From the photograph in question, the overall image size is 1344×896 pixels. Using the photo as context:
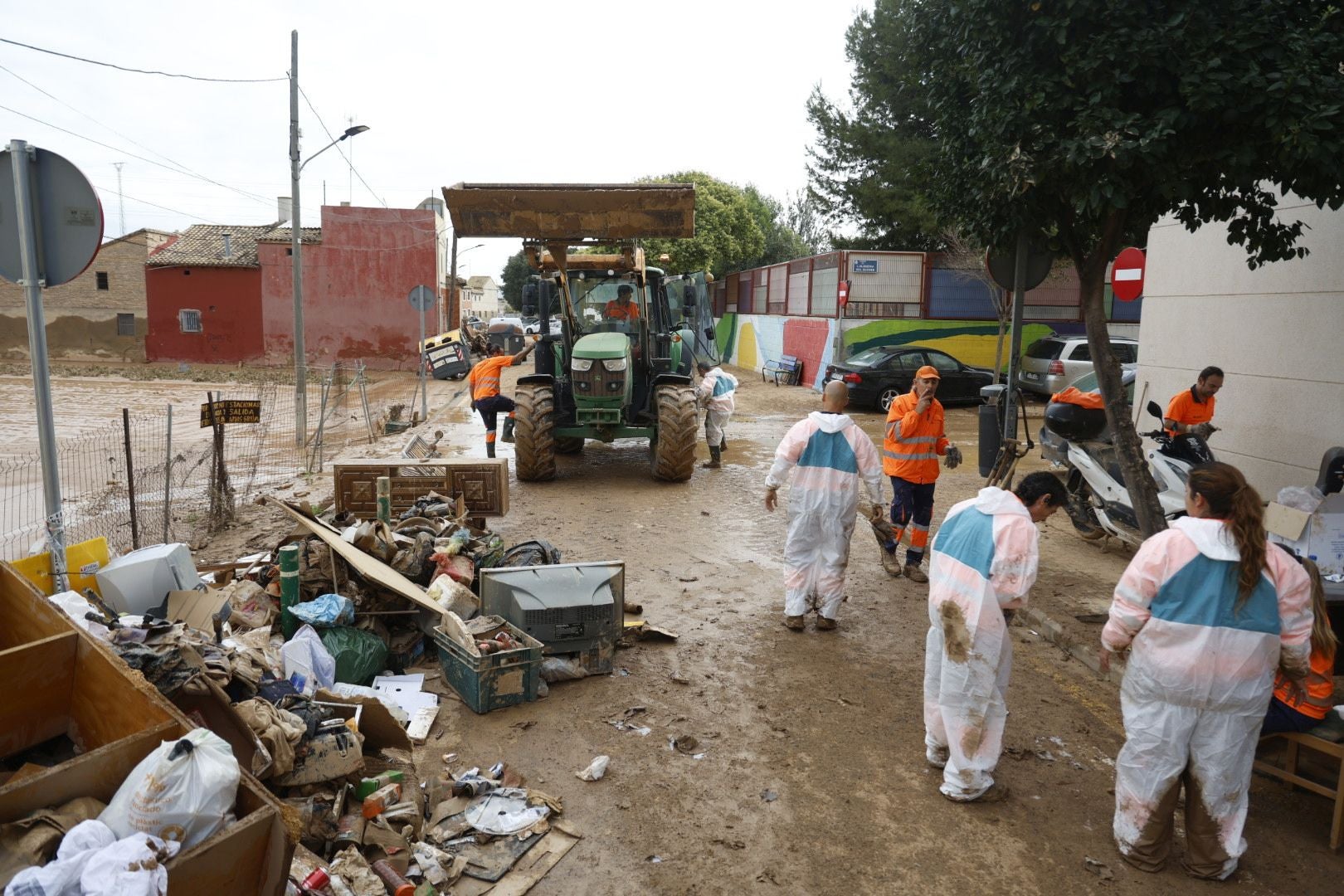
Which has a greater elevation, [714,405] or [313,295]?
[313,295]

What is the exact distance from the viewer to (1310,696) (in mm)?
3551

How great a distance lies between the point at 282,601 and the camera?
5168 mm

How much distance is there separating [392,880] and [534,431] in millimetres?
7157

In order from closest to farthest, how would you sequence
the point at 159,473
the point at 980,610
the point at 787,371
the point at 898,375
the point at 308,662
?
the point at 980,610 → the point at 308,662 → the point at 159,473 → the point at 898,375 → the point at 787,371

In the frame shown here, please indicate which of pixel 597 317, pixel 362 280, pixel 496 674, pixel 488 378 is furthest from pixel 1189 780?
pixel 362 280

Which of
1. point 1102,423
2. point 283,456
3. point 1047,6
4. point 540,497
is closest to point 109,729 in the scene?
point 1047,6

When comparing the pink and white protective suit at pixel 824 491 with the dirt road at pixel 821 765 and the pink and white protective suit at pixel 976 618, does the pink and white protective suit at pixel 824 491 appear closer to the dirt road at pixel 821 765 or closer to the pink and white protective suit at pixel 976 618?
the dirt road at pixel 821 765

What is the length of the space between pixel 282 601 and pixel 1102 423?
6.73 meters

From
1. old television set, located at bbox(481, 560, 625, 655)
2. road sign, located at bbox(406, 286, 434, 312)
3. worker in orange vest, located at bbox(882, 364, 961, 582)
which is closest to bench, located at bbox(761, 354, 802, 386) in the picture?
road sign, located at bbox(406, 286, 434, 312)

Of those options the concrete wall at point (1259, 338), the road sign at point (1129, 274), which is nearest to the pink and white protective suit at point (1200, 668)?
the concrete wall at point (1259, 338)

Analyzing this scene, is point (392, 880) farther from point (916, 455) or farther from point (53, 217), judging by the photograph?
point (916, 455)

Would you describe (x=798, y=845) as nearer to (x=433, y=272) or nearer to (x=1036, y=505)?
(x=1036, y=505)

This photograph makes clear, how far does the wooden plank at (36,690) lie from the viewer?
2.87 m

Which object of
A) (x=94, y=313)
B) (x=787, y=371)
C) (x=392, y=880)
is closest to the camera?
(x=392, y=880)
